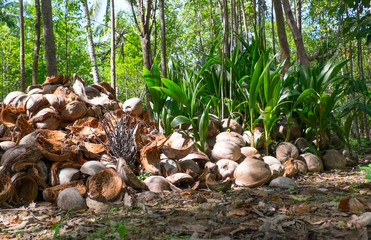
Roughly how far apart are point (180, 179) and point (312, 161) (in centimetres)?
146

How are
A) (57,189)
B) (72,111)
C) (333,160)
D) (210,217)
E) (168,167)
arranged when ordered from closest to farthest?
(210,217)
(57,189)
(168,167)
(72,111)
(333,160)

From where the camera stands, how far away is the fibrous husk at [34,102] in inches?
110

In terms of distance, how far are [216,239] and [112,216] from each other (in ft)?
2.35

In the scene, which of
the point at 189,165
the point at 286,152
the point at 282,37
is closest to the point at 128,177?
the point at 189,165

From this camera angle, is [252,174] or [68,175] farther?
[252,174]

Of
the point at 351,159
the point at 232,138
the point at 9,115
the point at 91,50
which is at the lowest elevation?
the point at 351,159

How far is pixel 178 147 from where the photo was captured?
273cm

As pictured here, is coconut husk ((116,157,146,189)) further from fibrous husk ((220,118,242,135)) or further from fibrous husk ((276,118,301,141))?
fibrous husk ((276,118,301,141))

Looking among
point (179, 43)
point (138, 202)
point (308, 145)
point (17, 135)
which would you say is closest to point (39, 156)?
point (17, 135)

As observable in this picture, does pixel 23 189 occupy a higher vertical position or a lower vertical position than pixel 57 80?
lower

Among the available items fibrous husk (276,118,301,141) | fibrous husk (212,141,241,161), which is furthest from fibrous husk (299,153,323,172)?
fibrous husk (212,141,241,161)

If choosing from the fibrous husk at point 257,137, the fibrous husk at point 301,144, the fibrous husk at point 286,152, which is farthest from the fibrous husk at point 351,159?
the fibrous husk at point 257,137

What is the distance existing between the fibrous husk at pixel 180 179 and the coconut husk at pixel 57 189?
646mm

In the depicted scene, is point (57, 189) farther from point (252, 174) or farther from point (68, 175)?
point (252, 174)
